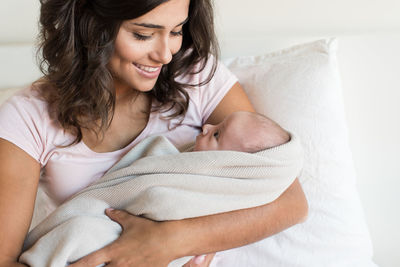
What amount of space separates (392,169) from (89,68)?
1.19 m

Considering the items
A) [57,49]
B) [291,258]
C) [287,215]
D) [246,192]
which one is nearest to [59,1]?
[57,49]

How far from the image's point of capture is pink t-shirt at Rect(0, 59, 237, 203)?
4.53 feet

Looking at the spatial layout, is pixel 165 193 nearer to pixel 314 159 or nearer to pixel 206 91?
pixel 206 91

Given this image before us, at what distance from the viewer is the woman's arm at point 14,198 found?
1.28 metres

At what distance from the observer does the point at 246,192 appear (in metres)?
1.27

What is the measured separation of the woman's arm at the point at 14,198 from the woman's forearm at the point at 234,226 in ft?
1.34

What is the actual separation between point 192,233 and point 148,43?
537 mm

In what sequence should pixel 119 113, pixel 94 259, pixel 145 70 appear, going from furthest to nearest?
pixel 119 113 < pixel 145 70 < pixel 94 259

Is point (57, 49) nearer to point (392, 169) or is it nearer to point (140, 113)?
point (140, 113)

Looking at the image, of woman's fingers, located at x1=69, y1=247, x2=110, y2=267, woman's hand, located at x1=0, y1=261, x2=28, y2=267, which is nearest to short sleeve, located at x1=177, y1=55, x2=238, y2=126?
woman's fingers, located at x1=69, y1=247, x2=110, y2=267

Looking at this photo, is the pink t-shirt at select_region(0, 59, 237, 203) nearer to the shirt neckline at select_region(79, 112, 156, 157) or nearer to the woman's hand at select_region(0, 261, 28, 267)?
the shirt neckline at select_region(79, 112, 156, 157)

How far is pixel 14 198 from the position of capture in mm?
1312

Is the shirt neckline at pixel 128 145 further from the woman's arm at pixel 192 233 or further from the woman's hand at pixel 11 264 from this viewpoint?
the woman's hand at pixel 11 264

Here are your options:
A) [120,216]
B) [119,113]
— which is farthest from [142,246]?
[119,113]
